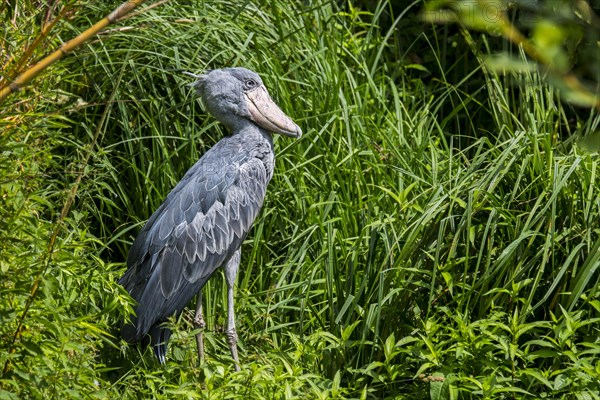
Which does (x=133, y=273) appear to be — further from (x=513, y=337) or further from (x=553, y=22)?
(x=553, y=22)

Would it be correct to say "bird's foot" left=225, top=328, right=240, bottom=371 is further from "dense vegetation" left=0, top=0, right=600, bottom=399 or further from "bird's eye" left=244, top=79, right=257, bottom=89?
"bird's eye" left=244, top=79, right=257, bottom=89

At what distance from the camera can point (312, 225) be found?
411 centimetres

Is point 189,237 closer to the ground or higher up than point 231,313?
higher up

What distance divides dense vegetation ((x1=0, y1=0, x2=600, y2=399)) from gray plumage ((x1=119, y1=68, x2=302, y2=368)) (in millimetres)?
146

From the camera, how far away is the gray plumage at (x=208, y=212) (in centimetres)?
354

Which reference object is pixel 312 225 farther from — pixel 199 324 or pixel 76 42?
pixel 76 42

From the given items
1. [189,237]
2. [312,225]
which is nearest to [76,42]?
[189,237]

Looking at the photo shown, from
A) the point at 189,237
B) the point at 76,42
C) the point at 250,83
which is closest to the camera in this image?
the point at 76,42

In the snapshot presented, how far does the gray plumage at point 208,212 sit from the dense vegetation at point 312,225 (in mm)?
146

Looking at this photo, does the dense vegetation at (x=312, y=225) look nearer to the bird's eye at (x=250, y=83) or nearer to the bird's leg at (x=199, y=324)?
the bird's leg at (x=199, y=324)

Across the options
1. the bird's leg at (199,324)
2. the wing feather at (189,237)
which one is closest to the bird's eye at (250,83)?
the wing feather at (189,237)

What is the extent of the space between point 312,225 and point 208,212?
22.6 inches

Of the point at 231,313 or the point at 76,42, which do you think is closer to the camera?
the point at 76,42

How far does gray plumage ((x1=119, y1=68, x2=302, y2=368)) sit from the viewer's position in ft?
11.6
